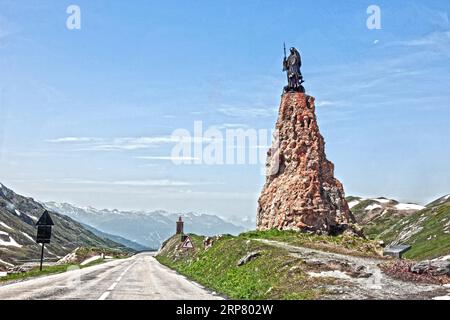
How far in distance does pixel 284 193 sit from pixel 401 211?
529ft

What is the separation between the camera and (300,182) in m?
53.9

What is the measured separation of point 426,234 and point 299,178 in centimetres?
7746

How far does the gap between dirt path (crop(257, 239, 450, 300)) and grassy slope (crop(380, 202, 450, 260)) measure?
68.6 m

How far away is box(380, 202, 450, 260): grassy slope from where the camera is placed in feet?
303

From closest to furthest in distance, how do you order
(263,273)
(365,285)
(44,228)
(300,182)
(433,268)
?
(365,285)
(433,268)
(263,273)
(44,228)
(300,182)

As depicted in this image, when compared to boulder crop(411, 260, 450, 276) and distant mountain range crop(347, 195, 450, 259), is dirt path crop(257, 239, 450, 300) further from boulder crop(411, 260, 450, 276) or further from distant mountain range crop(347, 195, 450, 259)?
distant mountain range crop(347, 195, 450, 259)

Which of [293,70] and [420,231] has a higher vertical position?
[293,70]

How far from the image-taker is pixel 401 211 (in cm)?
19875

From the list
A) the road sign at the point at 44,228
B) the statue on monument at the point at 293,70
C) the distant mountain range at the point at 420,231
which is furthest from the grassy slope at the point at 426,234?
the road sign at the point at 44,228

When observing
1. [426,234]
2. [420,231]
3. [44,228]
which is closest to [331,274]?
[44,228]

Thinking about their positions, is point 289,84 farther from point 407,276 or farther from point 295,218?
point 407,276

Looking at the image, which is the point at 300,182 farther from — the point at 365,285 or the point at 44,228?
the point at 365,285

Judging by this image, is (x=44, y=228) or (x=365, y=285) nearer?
(x=365, y=285)
